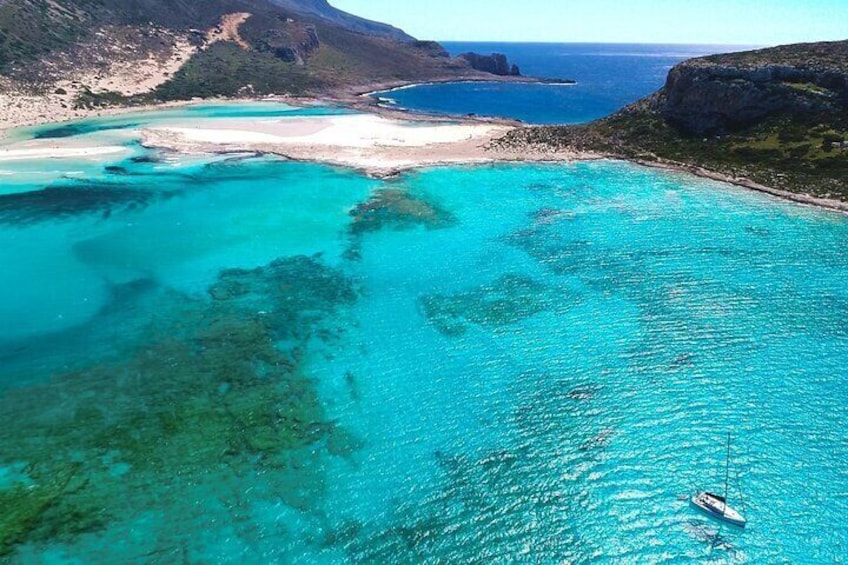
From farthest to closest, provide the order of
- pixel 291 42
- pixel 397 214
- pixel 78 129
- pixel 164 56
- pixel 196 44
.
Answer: pixel 291 42
pixel 196 44
pixel 164 56
pixel 78 129
pixel 397 214

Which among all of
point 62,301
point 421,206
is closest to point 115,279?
point 62,301

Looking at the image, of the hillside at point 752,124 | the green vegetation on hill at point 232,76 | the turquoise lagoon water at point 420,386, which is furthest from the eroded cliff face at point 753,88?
the green vegetation on hill at point 232,76

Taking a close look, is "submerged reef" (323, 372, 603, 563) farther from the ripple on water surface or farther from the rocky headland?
the rocky headland

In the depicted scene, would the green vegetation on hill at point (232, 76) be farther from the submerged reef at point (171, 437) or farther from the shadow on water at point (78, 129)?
the submerged reef at point (171, 437)

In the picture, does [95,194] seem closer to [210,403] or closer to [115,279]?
[115,279]

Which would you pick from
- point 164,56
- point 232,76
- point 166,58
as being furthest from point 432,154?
point 164,56

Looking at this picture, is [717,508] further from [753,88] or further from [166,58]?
[166,58]
